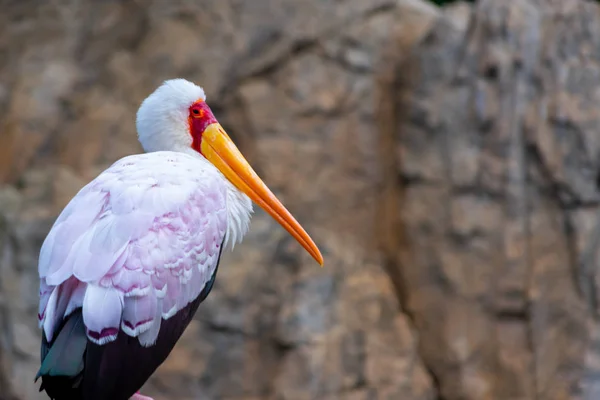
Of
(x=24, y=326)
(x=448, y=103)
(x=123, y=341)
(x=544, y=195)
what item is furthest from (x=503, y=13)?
(x=123, y=341)

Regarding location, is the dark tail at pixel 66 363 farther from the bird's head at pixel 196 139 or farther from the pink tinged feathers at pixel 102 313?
the bird's head at pixel 196 139

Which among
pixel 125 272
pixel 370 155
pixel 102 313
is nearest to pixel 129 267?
pixel 125 272

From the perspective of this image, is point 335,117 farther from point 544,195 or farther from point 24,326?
point 24,326

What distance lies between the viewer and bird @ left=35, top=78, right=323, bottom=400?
2072mm

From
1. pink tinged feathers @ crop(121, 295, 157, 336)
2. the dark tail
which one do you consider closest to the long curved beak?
pink tinged feathers @ crop(121, 295, 157, 336)

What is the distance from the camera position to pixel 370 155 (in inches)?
194

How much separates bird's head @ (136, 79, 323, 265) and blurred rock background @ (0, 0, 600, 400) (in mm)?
1865

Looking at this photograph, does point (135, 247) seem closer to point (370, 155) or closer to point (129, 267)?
point (129, 267)

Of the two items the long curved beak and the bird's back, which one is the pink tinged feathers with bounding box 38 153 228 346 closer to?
the bird's back

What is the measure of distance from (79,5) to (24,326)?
170cm

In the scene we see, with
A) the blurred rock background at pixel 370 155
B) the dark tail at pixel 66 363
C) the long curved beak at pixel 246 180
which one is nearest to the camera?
the dark tail at pixel 66 363

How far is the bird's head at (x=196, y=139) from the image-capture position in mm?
2645

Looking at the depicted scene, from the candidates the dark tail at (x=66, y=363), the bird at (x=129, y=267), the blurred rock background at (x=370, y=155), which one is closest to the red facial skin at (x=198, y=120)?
the bird at (x=129, y=267)

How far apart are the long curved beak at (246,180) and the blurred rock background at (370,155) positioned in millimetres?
1862
